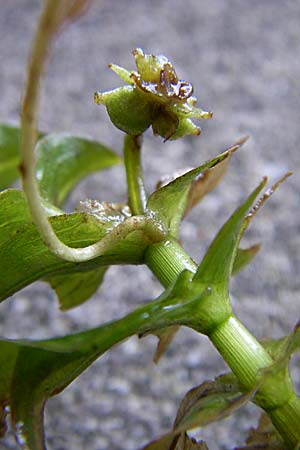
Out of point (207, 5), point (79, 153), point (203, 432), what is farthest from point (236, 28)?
point (203, 432)

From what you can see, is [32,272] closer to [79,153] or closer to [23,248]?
[23,248]

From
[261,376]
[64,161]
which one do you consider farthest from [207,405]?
[64,161]

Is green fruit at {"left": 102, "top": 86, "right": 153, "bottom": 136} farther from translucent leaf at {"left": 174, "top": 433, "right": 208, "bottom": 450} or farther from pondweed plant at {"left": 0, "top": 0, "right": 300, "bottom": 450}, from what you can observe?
translucent leaf at {"left": 174, "top": 433, "right": 208, "bottom": 450}

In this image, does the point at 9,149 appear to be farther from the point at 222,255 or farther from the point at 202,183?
the point at 222,255

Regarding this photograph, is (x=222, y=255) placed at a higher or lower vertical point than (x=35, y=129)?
lower

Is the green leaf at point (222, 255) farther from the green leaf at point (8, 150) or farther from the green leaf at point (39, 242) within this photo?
the green leaf at point (8, 150)

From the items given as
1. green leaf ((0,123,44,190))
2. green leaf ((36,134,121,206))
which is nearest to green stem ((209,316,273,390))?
green leaf ((36,134,121,206))
